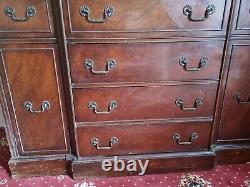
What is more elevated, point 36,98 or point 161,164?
point 36,98

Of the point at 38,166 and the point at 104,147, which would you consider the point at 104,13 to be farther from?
the point at 38,166

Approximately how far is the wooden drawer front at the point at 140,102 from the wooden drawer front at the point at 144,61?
0.06m

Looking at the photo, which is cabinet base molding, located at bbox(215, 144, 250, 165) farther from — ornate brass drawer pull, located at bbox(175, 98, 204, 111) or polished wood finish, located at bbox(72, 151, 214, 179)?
ornate brass drawer pull, located at bbox(175, 98, 204, 111)

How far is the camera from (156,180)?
1.67 meters

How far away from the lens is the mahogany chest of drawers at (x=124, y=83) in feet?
4.25

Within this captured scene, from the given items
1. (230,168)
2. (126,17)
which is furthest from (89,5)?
(230,168)

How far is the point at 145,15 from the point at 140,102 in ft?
1.45

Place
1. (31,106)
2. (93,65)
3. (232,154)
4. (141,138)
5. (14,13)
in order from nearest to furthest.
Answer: (14,13), (93,65), (31,106), (141,138), (232,154)

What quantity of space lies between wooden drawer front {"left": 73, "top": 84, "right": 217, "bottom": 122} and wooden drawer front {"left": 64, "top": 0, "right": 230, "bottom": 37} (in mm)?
307

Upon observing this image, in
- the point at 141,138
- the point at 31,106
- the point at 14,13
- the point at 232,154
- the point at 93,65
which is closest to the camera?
the point at 14,13

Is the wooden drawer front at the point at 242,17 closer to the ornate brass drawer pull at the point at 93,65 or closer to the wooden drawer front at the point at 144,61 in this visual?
the wooden drawer front at the point at 144,61

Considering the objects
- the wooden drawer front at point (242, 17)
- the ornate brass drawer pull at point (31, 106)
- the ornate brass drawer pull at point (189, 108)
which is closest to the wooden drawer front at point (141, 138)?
the ornate brass drawer pull at point (189, 108)

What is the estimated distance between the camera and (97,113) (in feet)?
4.92

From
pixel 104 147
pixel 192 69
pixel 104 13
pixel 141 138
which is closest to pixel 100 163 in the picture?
pixel 104 147
